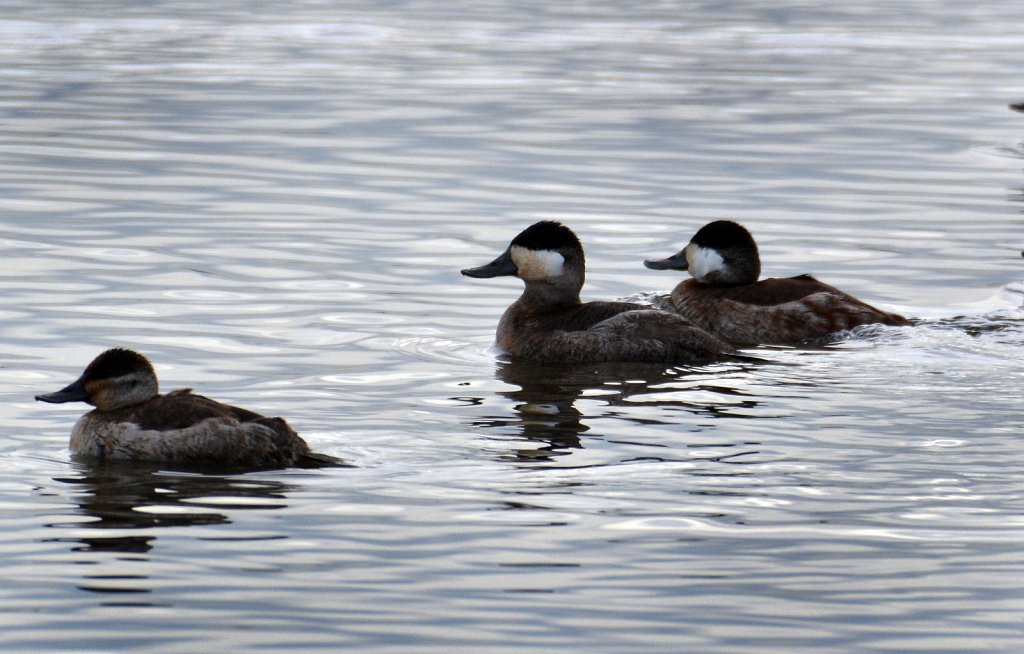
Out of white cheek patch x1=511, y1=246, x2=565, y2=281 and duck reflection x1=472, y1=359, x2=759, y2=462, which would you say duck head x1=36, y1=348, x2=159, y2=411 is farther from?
white cheek patch x1=511, y1=246, x2=565, y2=281

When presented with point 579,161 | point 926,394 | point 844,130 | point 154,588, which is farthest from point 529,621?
point 844,130

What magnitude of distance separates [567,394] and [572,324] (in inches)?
51.1

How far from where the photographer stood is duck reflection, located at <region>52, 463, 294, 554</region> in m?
7.77

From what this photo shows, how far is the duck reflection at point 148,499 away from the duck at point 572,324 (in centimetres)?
403

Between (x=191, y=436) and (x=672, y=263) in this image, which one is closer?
(x=191, y=436)

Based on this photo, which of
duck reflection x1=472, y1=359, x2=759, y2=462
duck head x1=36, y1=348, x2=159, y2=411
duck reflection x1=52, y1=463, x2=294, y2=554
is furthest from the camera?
duck reflection x1=472, y1=359, x2=759, y2=462

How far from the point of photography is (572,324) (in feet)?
41.0

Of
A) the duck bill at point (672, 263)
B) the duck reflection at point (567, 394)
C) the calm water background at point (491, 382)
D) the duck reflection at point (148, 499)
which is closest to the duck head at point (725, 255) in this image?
the duck bill at point (672, 263)

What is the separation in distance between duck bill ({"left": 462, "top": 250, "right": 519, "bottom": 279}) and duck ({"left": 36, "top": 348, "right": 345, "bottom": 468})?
4464mm

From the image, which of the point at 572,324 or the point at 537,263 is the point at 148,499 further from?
the point at 537,263

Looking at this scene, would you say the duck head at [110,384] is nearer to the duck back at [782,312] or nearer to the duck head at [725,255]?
the duck back at [782,312]

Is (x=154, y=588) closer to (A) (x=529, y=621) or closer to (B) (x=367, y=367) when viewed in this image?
(A) (x=529, y=621)

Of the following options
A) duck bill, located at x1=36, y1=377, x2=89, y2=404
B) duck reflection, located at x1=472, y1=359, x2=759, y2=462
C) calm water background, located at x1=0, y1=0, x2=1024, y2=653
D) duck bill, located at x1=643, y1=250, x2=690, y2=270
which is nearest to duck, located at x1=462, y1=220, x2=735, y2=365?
duck reflection, located at x1=472, y1=359, x2=759, y2=462

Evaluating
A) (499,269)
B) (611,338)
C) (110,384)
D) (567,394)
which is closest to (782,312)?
(611,338)
